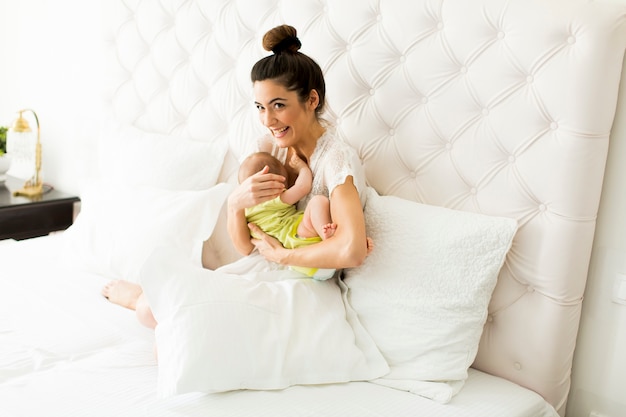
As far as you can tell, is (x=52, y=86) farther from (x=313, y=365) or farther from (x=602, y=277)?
(x=602, y=277)

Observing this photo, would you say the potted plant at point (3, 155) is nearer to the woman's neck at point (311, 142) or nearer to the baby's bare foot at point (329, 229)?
the woman's neck at point (311, 142)

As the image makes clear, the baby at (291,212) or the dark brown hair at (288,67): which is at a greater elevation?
the dark brown hair at (288,67)

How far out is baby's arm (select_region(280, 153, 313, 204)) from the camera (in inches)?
68.6

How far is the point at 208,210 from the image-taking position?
6.91 ft

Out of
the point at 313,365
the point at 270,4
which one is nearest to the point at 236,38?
the point at 270,4

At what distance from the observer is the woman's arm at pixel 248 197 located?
174 centimetres

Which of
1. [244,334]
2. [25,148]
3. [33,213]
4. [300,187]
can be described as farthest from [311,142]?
[25,148]

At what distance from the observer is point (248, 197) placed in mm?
1762

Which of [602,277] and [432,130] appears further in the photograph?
[432,130]

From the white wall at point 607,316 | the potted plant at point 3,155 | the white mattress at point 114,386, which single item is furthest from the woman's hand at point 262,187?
the potted plant at point 3,155

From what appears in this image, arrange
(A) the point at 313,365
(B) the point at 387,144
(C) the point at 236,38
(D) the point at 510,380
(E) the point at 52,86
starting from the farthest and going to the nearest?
(E) the point at 52,86
(C) the point at 236,38
(B) the point at 387,144
(D) the point at 510,380
(A) the point at 313,365

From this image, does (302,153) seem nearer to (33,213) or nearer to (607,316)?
(607,316)

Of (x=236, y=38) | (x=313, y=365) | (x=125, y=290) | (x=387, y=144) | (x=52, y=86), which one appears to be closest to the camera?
(x=313, y=365)

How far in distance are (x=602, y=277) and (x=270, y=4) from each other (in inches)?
52.7
